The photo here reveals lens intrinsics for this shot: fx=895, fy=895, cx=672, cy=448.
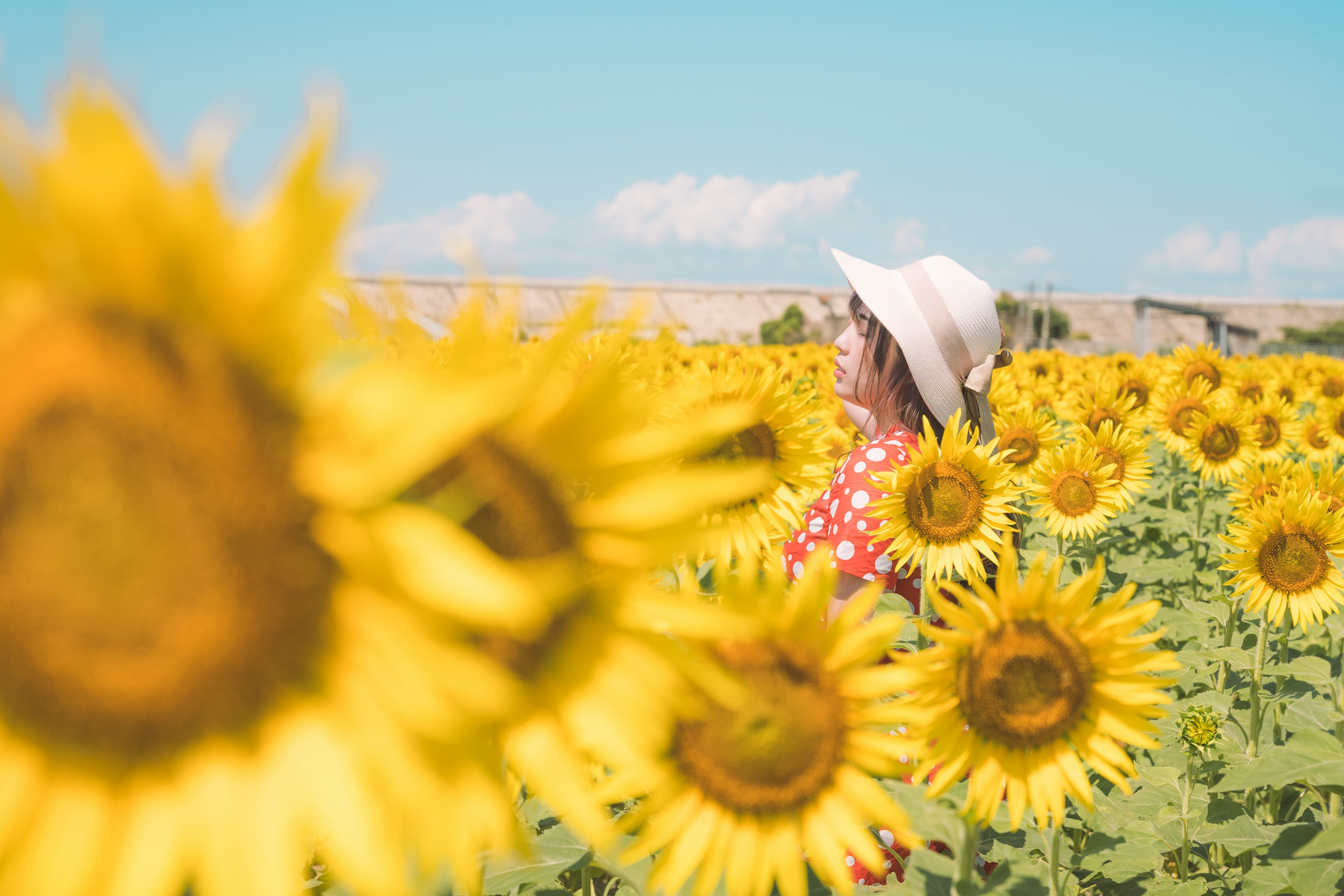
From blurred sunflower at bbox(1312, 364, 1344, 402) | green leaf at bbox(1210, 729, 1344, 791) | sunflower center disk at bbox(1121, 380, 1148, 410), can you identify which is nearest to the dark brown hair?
green leaf at bbox(1210, 729, 1344, 791)

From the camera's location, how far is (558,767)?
2.68 feet

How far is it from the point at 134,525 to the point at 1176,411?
9.42 meters

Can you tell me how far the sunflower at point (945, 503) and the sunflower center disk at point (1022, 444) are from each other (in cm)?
304

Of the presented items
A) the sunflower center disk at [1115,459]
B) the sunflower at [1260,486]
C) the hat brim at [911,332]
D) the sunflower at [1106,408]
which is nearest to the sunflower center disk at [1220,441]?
the sunflower at [1106,408]

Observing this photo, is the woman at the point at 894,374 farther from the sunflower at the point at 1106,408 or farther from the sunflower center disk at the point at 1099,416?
the sunflower center disk at the point at 1099,416

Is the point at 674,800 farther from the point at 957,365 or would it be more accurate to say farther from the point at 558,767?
the point at 957,365

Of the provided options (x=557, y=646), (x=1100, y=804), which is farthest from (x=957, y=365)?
(x=557, y=646)

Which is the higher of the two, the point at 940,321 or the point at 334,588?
the point at 940,321

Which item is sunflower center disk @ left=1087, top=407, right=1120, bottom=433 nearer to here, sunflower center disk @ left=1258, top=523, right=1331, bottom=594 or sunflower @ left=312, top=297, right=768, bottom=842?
sunflower center disk @ left=1258, top=523, right=1331, bottom=594

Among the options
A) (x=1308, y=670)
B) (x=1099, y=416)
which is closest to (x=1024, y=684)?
(x=1308, y=670)

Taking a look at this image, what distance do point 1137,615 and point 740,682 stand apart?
0.99 meters

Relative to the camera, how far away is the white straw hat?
3.48 metres

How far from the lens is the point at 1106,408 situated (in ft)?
25.8

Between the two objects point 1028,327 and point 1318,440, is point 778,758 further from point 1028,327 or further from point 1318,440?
point 1028,327
